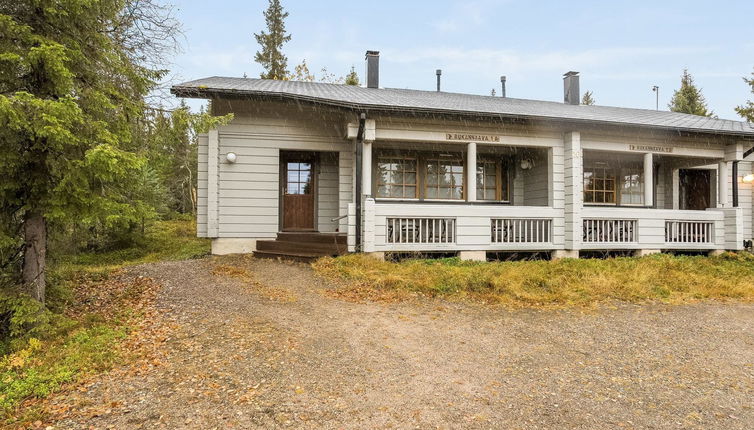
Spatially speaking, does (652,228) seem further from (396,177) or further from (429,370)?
(429,370)

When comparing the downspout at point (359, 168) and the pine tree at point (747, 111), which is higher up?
the pine tree at point (747, 111)

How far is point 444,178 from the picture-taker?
1038 centimetres

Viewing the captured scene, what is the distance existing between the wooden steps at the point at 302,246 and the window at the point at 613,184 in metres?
7.47

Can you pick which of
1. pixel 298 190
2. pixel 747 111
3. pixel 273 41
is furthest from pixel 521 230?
pixel 273 41

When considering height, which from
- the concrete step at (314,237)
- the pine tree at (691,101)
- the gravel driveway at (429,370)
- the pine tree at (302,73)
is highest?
the pine tree at (302,73)

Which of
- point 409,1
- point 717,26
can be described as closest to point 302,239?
point 409,1

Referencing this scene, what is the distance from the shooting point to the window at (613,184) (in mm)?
11109

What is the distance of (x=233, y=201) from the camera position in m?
8.79

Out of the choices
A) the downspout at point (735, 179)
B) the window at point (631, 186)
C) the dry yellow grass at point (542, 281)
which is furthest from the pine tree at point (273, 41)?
the downspout at point (735, 179)

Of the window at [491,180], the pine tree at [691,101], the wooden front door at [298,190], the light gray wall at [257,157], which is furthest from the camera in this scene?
the pine tree at [691,101]

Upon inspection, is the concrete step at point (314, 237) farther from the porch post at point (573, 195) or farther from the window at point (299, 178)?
the porch post at point (573, 195)

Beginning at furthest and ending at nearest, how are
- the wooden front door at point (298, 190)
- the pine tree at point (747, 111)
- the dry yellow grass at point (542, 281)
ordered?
the pine tree at point (747, 111)
the wooden front door at point (298, 190)
the dry yellow grass at point (542, 281)

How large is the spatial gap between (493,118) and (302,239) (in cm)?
497

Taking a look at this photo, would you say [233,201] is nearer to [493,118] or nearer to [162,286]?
[162,286]
